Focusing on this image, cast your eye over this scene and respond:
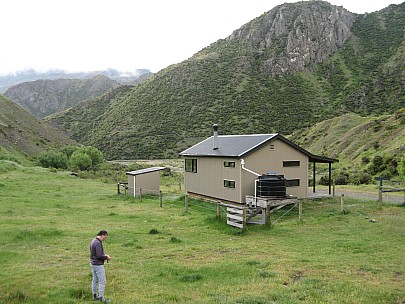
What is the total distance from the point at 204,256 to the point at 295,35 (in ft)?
393

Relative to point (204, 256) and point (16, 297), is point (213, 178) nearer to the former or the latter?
point (204, 256)

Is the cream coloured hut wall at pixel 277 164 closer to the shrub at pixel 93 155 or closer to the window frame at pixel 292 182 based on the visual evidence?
the window frame at pixel 292 182

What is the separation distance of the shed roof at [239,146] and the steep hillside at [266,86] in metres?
58.6

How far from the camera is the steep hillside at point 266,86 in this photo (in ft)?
307

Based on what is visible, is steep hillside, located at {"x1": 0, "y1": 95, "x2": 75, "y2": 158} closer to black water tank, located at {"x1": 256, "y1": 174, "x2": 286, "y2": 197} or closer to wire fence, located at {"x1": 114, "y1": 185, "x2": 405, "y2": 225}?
wire fence, located at {"x1": 114, "y1": 185, "x2": 405, "y2": 225}


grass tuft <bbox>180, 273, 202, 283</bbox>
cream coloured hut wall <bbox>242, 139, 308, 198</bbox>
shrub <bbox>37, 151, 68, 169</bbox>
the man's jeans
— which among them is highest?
shrub <bbox>37, 151, 68, 169</bbox>

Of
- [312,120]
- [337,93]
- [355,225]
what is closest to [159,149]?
[312,120]

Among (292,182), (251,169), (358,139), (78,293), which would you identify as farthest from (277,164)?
(358,139)

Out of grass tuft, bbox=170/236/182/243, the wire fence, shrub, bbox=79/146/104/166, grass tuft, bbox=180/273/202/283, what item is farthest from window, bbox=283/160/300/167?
shrub, bbox=79/146/104/166

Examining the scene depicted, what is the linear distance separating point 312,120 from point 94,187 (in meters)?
68.6

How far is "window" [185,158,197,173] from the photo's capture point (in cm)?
2872

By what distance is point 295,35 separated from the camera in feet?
401

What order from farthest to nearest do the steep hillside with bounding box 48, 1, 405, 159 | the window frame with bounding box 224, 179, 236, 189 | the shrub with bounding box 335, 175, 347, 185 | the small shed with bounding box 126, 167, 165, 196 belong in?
the steep hillside with bounding box 48, 1, 405, 159
the shrub with bounding box 335, 175, 347, 185
the small shed with bounding box 126, 167, 165, 196
the window frame with bounding box 224, 179, 236, 189

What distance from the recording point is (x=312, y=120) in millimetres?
94125
